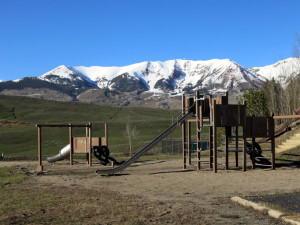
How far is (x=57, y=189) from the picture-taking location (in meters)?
17.2

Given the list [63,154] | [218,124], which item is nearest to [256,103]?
[63,154]

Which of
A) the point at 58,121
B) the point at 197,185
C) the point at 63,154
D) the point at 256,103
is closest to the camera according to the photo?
the point at 197,185

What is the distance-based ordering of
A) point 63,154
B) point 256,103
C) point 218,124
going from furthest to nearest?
1. point 256,103
2. point 63,154
3. point 218,124

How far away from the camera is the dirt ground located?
1176cm

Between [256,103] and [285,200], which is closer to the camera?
[285,200]

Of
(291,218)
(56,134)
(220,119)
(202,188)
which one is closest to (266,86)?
(56,134)

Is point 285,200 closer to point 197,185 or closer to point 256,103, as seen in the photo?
point 197,185

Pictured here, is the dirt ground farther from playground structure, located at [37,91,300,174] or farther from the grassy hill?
the grassy hill

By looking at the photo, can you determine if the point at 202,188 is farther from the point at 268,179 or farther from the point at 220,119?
the point at 220,119

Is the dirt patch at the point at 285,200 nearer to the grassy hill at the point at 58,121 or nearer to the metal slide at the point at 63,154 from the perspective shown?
the metal slide at the point at 63,154

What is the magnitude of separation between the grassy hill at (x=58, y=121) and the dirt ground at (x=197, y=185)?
103 ft

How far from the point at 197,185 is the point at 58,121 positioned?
122 metres

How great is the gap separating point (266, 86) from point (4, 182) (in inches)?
2778

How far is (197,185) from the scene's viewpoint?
704 inches
